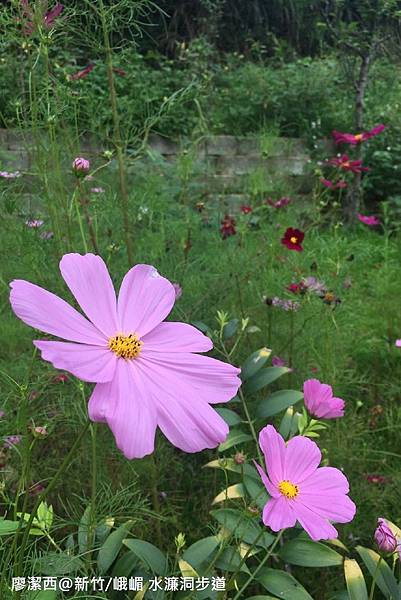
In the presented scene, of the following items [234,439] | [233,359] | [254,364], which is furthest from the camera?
[233,359]

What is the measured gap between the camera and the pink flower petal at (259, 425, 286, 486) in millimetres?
560

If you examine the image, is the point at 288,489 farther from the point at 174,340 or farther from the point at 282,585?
the point at 282,585

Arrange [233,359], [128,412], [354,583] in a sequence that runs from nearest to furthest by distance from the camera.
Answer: [128,412] → [354,583] → [233,359]

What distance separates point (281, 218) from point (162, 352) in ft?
6.30

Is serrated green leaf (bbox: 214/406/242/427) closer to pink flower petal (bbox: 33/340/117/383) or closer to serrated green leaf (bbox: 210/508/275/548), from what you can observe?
serrated green leaf (bbox: 210/508/275/548)

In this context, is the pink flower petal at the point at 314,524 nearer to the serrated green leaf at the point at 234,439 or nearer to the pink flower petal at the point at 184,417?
the pink flower petal at the point at 184,417

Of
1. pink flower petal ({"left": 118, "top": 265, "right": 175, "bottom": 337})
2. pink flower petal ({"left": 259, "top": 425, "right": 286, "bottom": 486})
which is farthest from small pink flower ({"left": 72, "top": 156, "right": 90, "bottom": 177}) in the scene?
pink flower petal ({"left": 259, "top": 425, "right": 286, "bottom": 486})

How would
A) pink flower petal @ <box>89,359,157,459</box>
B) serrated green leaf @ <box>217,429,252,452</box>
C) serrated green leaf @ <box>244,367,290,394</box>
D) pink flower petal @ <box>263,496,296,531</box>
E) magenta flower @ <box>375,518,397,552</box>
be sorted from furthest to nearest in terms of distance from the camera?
serrated green leaf @ <box>244,367,290,394</box>
serrated green leaf @ <box>217,429,252,452</box>
magenta flower @ <box>375,518,397,552</box>
pink flower petal @ <box>263,496,296,531</box>
pink flower petal @ <box>89,359,157,459</box>

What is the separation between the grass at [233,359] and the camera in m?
1.12

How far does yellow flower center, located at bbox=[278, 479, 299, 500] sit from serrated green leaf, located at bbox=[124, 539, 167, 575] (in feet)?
1.02

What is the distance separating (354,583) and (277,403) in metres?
0.37

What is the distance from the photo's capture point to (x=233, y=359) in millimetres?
1380

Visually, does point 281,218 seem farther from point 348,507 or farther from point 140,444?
point 140,444

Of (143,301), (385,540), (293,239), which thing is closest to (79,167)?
(143,301)
